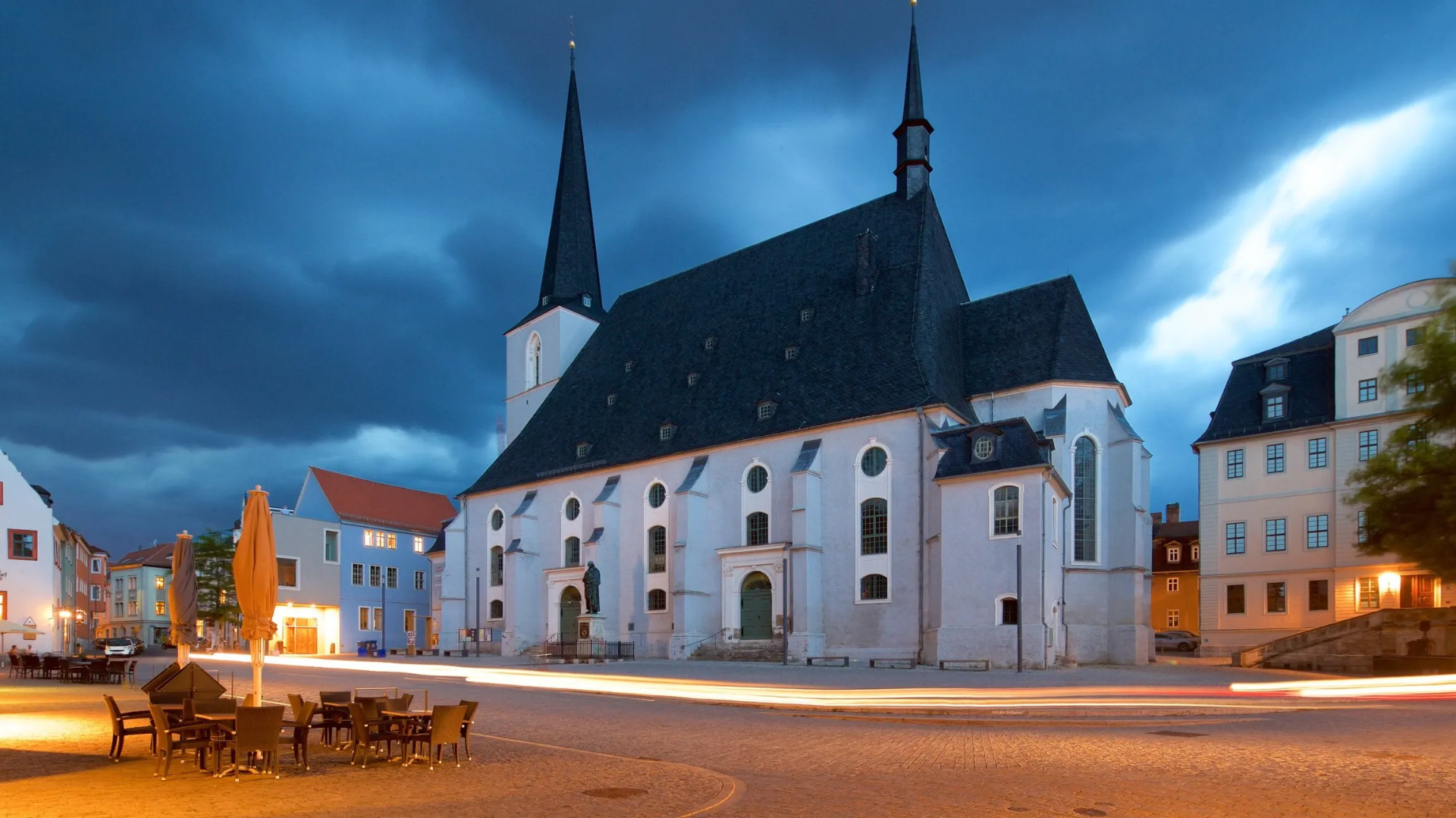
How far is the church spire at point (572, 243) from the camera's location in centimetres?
5641

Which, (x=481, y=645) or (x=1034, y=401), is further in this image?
(x=481, y=645)

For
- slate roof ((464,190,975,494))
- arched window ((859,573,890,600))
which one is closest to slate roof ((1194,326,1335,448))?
slate roof ((464,190,975,494))

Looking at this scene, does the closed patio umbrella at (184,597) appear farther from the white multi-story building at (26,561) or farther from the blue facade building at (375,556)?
the blue facade building at (375,556)

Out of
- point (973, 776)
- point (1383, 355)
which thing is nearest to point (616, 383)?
point (1383, 355)

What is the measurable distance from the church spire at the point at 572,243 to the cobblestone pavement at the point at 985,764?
4090 centimetres

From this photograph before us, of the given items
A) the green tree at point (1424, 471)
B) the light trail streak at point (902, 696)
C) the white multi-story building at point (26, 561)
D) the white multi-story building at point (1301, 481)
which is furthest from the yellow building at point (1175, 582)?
the white multi-story building at point (26, 561)

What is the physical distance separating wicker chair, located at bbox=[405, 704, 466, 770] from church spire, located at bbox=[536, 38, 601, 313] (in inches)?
1824

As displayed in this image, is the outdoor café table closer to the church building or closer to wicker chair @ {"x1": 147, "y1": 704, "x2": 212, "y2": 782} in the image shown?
wicker chair @ {"x1": 147, "y1": 704, "x2": 212, "y2": 782}

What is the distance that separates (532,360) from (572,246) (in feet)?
23.1

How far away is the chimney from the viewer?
1576 inches

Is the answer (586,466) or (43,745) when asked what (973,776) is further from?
(586,466)

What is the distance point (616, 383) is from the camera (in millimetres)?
48719

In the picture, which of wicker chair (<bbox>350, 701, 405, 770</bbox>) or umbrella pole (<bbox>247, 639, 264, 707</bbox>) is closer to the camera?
wicker chair (<bbox>350, 701, 405, 770</bbox>)

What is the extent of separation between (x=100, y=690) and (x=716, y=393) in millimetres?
25853
